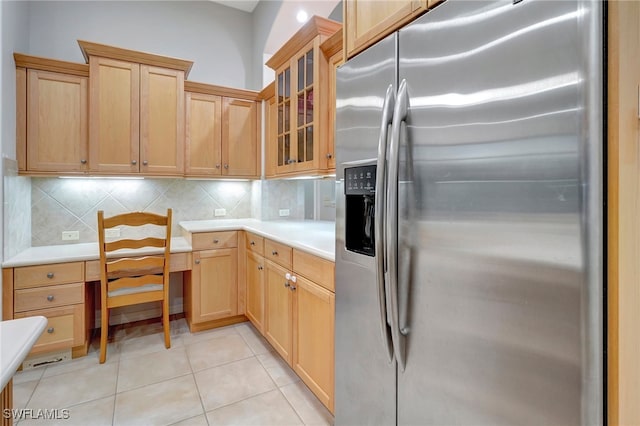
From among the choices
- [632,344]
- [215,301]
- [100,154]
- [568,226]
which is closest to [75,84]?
[100,154]

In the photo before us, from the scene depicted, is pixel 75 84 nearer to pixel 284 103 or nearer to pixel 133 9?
pixel 133 9

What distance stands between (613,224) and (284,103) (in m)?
2.48

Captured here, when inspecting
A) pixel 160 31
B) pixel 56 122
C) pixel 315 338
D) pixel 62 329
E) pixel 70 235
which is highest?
pixel 160 31

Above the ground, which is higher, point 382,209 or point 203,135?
point 203,135

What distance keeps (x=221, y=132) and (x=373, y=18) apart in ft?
7.38

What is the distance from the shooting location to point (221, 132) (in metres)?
3.16

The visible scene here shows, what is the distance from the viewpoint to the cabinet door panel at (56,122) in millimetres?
2426

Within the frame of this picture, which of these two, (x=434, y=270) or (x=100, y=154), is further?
(x=100, y=154)

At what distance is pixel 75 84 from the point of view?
8.41 feet

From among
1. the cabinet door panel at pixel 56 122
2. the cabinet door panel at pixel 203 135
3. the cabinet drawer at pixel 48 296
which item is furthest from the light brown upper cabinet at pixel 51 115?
the cabinet drawer at pixel 48 296

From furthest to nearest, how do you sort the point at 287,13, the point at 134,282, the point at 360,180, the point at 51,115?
the point at 287,13 → the point at 51,115 → the point at 134,282 → the point at 360,180

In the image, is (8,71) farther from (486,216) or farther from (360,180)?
(486,216)

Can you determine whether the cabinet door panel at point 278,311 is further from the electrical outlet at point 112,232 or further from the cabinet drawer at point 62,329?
the electrical outlet at point 112,232

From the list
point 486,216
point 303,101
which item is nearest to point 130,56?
point 303,101
